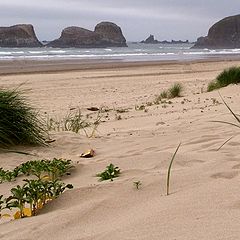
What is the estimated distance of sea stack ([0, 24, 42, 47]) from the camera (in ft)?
266

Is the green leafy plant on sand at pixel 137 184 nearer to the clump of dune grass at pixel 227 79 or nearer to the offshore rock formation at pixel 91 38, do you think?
the clump of dune grass at pixel 227 79

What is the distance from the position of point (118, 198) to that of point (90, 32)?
97.3 metres

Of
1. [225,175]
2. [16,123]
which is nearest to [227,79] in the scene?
[16,123]

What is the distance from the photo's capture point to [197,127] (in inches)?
222

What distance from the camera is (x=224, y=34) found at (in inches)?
4313

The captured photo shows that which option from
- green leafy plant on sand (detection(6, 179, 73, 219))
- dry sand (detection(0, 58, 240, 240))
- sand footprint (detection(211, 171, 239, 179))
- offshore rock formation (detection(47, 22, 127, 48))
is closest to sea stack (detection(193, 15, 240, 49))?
offshore rock formation (detection(47, 22, 127, 48))

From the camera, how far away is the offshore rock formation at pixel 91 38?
94.2 meters

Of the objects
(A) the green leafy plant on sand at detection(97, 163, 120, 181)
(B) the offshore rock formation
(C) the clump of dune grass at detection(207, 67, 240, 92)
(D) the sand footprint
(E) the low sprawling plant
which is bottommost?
(B) the offshore rock formation

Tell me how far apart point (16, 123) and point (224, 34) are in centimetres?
10888

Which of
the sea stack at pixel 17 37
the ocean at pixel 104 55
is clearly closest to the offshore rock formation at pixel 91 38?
the sea stack at pixel 17 37

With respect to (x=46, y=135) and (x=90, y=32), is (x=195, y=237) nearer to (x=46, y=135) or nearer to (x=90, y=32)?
(x=46, y=135)

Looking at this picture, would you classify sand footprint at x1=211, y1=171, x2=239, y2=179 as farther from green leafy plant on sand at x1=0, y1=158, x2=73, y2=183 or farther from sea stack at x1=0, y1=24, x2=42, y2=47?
sea stack at x1=0, y1=24, x2=42, y2=47

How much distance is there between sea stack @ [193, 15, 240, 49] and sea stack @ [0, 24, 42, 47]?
38.7m

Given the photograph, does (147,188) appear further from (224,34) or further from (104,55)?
(224,34)
